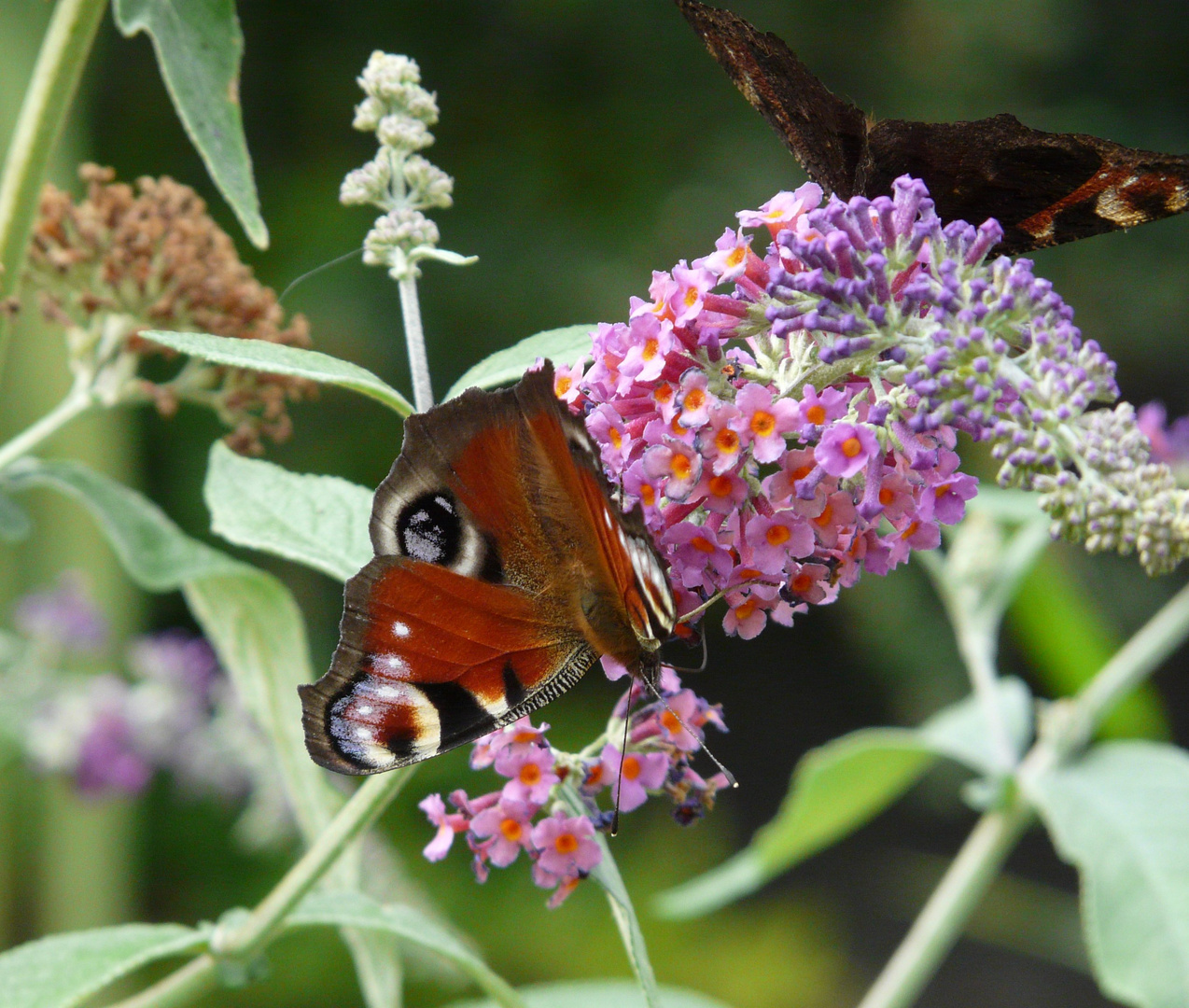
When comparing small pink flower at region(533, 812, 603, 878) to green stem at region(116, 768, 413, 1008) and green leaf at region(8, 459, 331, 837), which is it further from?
green leaf at region(8, 459, 331, 837)

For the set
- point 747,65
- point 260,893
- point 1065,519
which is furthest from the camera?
point 260,893

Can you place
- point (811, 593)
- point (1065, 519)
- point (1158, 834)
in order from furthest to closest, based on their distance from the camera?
point (1158, 834)
point (811, 593)
point (1065, 519)

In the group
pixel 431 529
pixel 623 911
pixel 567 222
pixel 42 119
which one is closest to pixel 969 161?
pixel 431 529

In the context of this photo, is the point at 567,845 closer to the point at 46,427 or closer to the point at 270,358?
the point at 270,358

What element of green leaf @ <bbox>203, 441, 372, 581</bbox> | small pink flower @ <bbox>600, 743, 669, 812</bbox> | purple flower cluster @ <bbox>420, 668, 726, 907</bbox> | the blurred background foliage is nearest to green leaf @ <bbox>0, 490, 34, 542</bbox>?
green leaf @ <bbox>203, 441, 372, 581</bbox>

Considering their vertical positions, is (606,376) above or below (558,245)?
below

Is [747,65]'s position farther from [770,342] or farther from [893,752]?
[893,752]

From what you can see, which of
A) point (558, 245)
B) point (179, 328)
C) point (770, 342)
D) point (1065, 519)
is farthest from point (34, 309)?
point (1065, 519)
